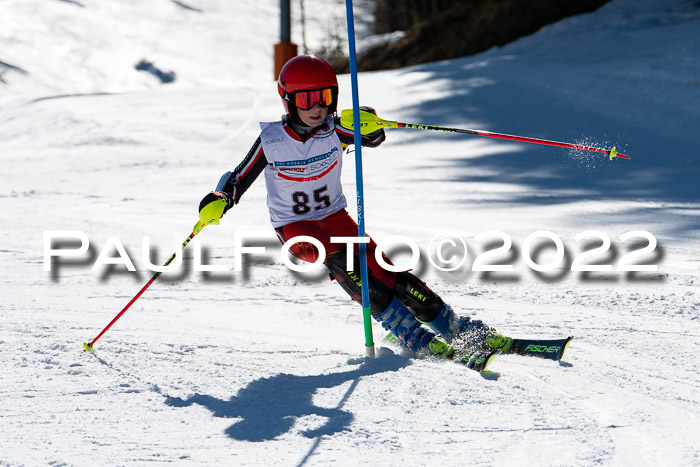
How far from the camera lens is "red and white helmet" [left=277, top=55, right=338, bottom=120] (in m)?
3.55

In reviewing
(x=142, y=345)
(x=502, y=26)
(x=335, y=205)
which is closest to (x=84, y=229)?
Answer: (x=142, y=345)

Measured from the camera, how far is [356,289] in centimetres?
365

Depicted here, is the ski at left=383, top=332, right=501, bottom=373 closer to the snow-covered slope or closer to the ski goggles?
the snow-covered slope

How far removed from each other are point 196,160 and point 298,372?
22.1 ft

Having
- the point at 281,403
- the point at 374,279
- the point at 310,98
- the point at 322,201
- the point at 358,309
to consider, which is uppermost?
the point at 310,98

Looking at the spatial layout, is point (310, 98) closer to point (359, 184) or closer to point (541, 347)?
point (359, 184)

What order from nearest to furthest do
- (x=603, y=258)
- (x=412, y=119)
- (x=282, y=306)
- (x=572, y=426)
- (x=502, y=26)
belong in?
(x=572, y=426) < (x=282, y=306) < (x=603, y=258) < (x=412, y=119) < (x=502, y=26)

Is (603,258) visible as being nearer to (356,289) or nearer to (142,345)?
(356,289)

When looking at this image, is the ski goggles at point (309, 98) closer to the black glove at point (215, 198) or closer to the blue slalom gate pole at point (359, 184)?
the blue slalom gate pole at point (359, 184)

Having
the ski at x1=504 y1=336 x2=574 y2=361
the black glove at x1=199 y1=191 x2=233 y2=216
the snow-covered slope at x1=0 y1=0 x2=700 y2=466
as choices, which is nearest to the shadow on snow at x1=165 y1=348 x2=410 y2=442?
the snow-covered slope at x1=0 y1=0 x2=700 y2=466

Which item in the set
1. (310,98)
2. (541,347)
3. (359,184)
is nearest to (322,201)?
(359,184)

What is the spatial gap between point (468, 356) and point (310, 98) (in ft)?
4.47

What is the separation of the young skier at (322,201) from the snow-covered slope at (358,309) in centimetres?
16

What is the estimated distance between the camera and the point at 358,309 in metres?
4.51
